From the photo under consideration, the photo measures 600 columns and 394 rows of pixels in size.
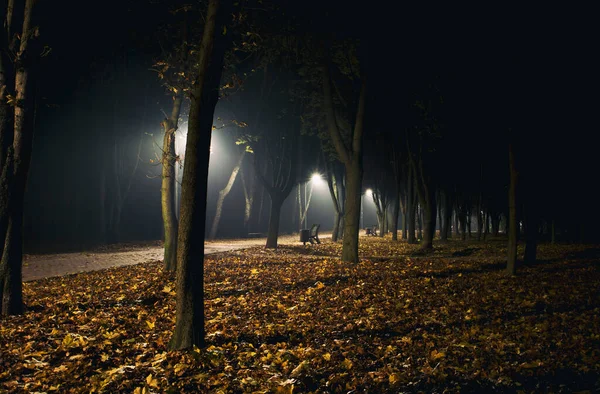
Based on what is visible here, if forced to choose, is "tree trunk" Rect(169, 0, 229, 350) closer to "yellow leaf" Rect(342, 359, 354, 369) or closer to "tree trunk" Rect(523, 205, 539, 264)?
"yellow leaf" Rect(342, 359, 354, 369)

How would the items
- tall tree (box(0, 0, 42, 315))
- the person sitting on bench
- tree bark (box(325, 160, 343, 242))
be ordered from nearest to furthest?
tall tree (box(0, 0, 42, 315)) < the person sitting on bench < tree bark (box(325, 160, 343, 242))

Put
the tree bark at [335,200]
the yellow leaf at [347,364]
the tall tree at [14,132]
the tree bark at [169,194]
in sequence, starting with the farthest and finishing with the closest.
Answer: the tree bark at [335,200]
the tree bark at [169,194]
the tall tree at [14,132]
the yellow leaf at [347,364]

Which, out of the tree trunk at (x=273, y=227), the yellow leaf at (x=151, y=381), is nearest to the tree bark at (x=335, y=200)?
the tree trunk at (x=273, y=227)

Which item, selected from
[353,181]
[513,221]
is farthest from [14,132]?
[513,221]

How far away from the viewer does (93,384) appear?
3998 millimetres

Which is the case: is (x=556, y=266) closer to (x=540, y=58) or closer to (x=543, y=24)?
(x=540, y=58)

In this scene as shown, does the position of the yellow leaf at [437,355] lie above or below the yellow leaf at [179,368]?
above

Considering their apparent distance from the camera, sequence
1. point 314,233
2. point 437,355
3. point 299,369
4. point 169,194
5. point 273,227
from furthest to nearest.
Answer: point 314,233 < point 273,227 < point 169,194 < point 437,355 < point 299,369

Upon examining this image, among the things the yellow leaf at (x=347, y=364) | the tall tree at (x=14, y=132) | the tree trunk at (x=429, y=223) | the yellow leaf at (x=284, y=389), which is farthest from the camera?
the tree trunk at (x=429, y=223)

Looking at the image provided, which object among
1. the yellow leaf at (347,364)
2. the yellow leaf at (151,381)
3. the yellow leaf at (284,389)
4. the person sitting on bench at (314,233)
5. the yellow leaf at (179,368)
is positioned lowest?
the yellow leaf at (151,381)

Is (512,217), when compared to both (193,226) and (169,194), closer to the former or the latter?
(193,226)

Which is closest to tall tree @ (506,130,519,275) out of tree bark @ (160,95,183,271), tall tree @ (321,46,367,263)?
Answer: tall tree @ (321,46,367,263)

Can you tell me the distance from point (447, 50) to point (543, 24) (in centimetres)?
526

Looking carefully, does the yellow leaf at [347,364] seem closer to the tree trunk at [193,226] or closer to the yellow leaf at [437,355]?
the yellow leaf at [437,355]
